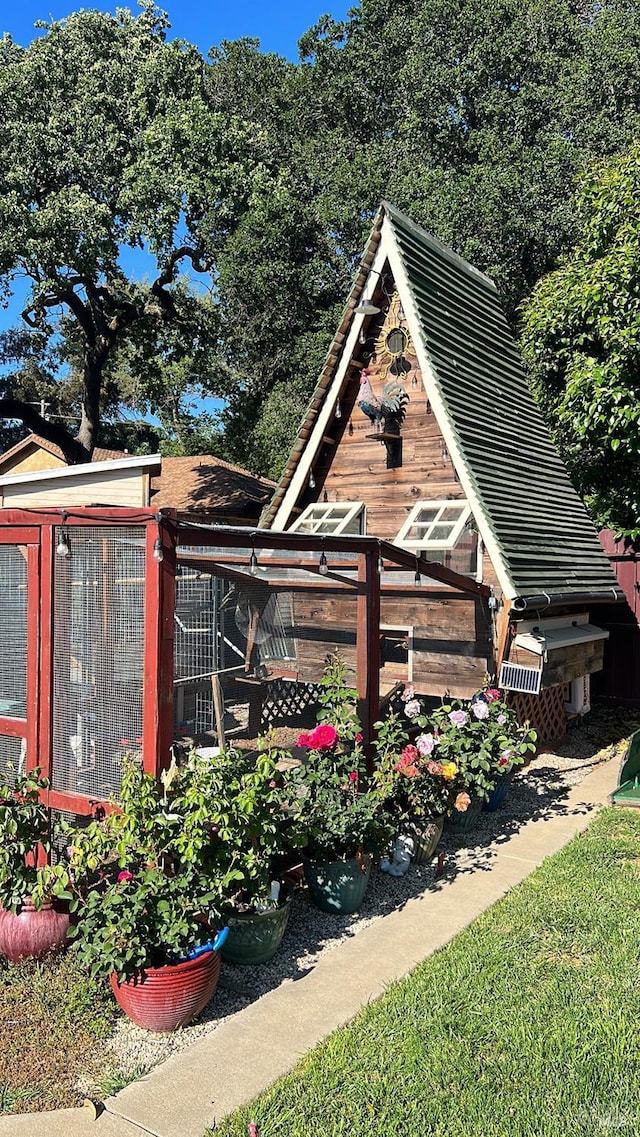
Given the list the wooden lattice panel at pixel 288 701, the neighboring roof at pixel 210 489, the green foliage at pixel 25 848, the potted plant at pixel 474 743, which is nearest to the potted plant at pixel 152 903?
the green foliage at pixel 25 848

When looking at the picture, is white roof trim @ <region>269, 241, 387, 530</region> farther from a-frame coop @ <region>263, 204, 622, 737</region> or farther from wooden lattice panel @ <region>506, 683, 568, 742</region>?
wooden lattice panel @ <region>506, 683, 568, 742</region>

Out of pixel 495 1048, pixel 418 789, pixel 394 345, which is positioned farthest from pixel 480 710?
pixel 394 345

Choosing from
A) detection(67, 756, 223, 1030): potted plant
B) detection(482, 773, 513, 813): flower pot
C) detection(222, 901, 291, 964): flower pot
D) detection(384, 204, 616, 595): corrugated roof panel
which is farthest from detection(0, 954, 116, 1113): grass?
detection(384, 204, 616, 595): corrugated roof panel

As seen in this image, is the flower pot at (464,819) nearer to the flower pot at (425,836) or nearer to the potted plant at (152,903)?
the flower pot at (425,836)

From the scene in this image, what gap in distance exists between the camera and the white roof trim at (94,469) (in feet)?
26.4

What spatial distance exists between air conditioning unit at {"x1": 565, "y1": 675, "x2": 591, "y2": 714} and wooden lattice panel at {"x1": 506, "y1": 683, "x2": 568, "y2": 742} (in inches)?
9.8

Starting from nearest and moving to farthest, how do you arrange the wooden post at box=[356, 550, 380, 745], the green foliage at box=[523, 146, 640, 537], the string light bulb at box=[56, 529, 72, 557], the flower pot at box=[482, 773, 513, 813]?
the string light bulb at box=[56, 529, 72, 557] → the wooden post at box=[356, 550, 380, 745] → the flower pot at box=[482, 773, 513, 813] → the green foliage at box=[523, 146, 640, 537]

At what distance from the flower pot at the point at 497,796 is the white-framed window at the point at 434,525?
271 cm

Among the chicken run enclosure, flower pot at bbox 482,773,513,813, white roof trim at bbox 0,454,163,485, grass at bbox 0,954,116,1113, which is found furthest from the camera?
flower pot at bbox 482,773,513,813

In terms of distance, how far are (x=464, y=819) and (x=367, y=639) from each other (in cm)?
211

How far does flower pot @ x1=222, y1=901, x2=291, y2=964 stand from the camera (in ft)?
16.1

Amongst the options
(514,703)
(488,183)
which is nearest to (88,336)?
(488,183)

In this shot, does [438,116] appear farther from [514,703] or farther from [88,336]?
[514,703]

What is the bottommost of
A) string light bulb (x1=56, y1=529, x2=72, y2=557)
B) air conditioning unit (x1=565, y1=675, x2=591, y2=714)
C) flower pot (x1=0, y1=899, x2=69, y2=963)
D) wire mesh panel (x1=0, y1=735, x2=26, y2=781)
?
flower pot (x1=0, y1=899, x2=69, y2=963)
